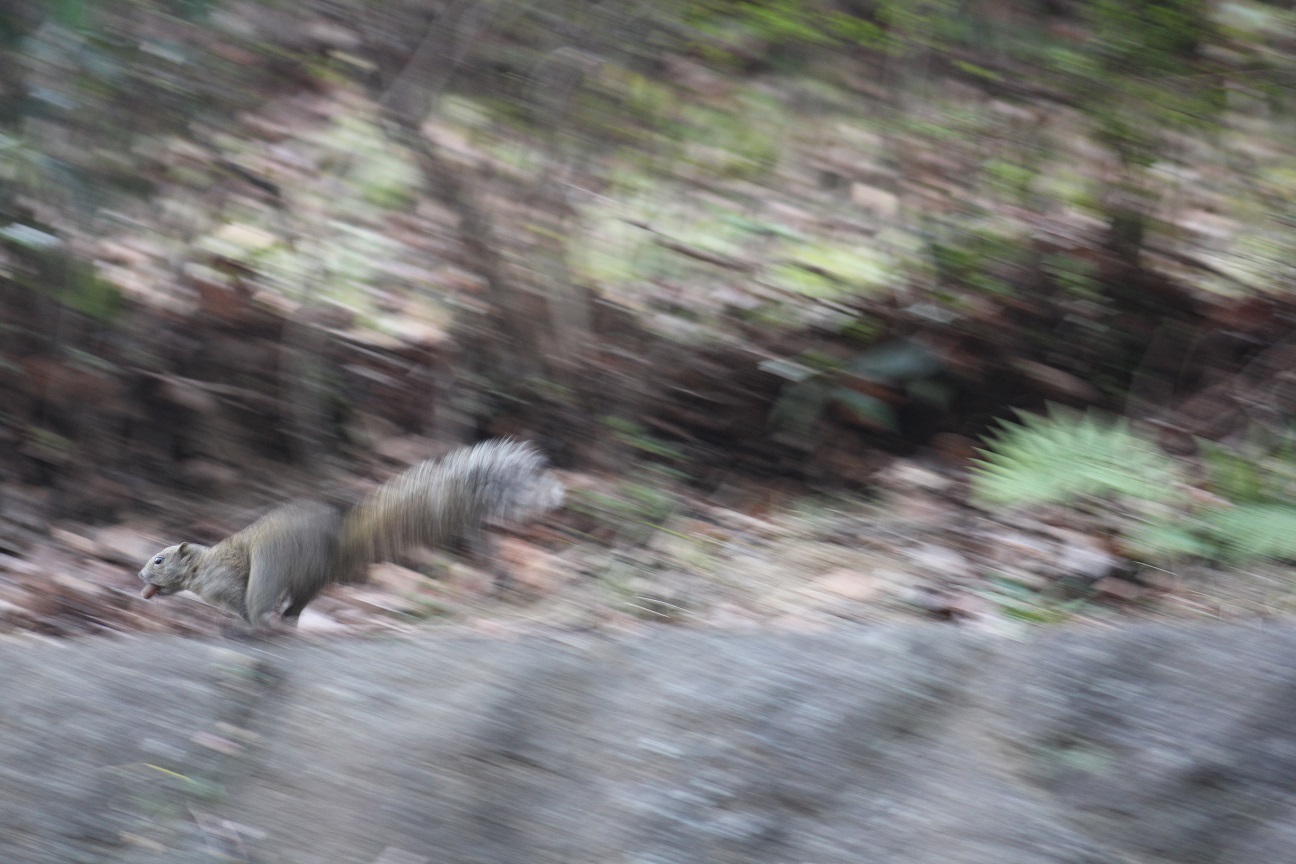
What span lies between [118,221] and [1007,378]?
3.43 metres

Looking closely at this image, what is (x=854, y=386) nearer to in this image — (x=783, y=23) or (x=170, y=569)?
(x=783, y=23)

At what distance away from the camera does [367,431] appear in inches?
214

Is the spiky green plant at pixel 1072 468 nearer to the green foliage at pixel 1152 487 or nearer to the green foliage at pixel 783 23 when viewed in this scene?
the green foliage at pixel 1152 487

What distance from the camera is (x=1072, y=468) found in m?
4.44

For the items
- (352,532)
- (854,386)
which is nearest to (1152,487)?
(854,386)

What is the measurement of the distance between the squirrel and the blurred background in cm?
38

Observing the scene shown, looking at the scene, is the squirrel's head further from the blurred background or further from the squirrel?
the blurred background

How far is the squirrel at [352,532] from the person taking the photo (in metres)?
3.95

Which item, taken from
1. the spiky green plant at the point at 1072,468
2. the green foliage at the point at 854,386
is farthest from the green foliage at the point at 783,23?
the spiky green plant at the point at 1072,468

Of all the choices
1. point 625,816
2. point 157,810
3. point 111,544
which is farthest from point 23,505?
point 625,816

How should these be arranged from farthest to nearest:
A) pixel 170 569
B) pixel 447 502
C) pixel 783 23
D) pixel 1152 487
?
pixel 783 23
pixel 1152 487
pixel 170 569
pixel 447 502

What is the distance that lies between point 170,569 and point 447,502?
0.93 metres

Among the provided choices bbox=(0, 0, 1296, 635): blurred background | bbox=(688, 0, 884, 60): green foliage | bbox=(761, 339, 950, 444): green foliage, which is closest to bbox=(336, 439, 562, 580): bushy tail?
bbox=(0, 0, 1296, 635): blurred background

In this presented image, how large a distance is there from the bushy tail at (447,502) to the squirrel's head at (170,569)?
0.49 metres
